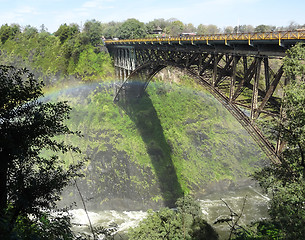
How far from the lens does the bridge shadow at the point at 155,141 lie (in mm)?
35906

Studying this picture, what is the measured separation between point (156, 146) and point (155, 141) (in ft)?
4.13

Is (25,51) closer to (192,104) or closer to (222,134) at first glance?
(192,104)

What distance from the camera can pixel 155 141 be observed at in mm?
43438

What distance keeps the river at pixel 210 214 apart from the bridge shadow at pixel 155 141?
416cm

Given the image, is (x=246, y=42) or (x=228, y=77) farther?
(x=228, y=77)

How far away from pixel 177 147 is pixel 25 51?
44302mm

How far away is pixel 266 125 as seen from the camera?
12.1 meters

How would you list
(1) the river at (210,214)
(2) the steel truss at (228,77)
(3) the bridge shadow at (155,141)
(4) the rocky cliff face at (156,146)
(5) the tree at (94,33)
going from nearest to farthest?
(2) the steel truss at (228,77) < (1) the river at (210,214) < (4) the rocky cliff face at (156,146) < (3) the bridge shadow at (155,141) < (5) the tree at (94,33)

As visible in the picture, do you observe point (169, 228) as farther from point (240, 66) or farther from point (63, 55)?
point (63, 55)

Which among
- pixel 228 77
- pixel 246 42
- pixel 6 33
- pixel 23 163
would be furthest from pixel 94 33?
pixel 23 163

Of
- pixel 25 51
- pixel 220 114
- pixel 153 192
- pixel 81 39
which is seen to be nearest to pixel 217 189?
pixel 153 192

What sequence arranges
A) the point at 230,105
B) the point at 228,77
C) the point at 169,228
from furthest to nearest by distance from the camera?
the point at 228,77, the point at 169,228, the point at 230,105

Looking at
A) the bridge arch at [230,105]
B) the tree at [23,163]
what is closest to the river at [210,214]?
the bridge arch at [230,105]

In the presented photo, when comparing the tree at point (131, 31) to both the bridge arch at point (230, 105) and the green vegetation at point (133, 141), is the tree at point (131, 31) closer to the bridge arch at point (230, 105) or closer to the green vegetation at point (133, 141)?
the green vegetation at point (133, 141)
